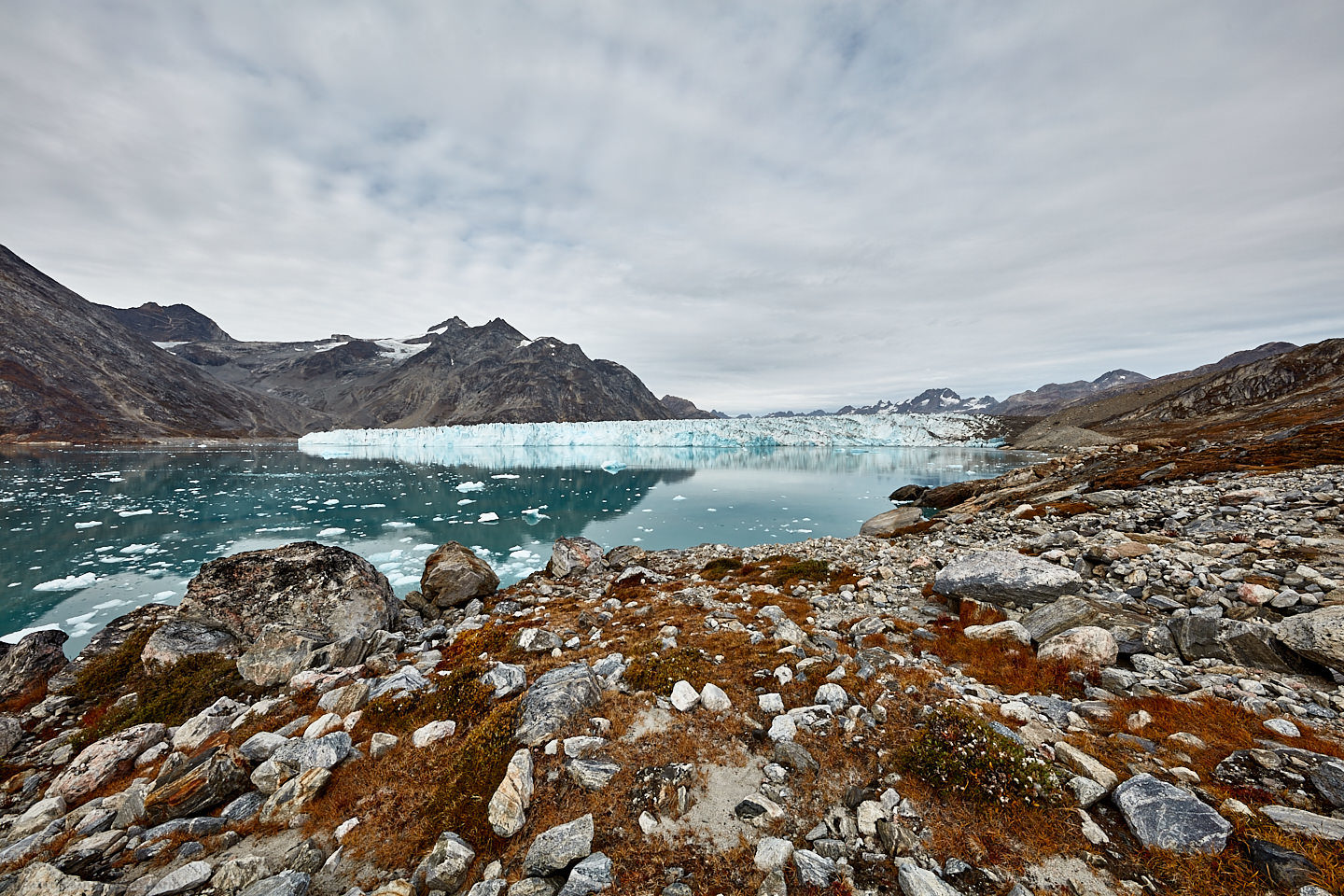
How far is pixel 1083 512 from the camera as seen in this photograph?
15797mm

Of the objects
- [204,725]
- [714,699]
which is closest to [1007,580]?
[714,699]

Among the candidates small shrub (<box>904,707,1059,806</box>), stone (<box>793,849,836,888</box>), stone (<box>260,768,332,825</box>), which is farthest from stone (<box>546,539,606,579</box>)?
stone (<box>793,849,836,888</box>)

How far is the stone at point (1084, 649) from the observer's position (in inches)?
248

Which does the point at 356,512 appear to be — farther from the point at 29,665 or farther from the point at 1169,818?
the point at 1169,818

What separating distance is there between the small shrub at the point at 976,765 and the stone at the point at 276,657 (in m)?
9.43

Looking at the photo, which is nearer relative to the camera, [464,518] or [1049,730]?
[1049,730]

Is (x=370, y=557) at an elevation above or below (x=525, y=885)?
below

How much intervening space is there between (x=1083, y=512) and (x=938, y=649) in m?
12.9

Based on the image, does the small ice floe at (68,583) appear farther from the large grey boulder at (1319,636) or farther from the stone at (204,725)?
the large grey boulder at (1319,636)

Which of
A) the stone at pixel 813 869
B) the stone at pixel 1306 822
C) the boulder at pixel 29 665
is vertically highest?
the stone at pixel 1306 822

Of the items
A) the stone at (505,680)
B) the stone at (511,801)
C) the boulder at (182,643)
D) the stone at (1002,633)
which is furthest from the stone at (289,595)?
the stone at (1002,633)

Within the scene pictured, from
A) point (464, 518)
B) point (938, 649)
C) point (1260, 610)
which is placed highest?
point (1260, 610)

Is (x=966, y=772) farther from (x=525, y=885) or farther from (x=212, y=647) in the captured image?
(x=212, y=647)

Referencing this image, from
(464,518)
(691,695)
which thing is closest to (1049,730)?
(691,695)
